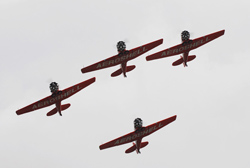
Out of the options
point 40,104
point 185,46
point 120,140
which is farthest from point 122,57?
point 40,104

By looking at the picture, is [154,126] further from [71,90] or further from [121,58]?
[71,90]

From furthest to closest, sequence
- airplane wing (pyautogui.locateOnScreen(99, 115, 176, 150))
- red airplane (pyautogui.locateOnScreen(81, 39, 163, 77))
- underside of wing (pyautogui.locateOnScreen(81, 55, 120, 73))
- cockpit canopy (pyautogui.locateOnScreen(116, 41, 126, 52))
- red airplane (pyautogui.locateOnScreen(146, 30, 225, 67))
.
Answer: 1. airplane wing (pyautogui.locateOnScreen(99, 115, 176, 150))
2. red airplane (pyautogui.locateOnScreen(146, 30, 225, 67))
3. underside of wing (pyautogui.locateOnScreen(81, 55, 120, 73))
4. red airplane (pyautogui.locateOnScreen(81, 39, 163, 77))
5. cockpit canopy (pyautogui.locateOnScreen(116, 41, 126, 52))

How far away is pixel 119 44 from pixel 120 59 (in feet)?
8.48

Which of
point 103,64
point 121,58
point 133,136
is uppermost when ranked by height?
point 103,64

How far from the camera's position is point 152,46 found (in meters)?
98.5

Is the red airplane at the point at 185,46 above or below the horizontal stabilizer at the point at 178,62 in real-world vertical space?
above

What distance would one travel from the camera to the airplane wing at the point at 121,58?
9744 cm

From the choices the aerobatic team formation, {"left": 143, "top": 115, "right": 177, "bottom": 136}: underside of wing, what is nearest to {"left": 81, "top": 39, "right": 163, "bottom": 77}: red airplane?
the aerobatic team formation

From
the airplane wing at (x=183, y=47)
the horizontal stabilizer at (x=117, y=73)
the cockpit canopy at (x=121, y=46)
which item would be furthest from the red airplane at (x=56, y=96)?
the airplane wing at (x=183, y=47)

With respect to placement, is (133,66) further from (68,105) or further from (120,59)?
(68,105)

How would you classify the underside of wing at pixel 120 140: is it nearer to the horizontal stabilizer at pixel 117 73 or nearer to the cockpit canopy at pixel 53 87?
the horizontal stabilizer at pixel 117 73

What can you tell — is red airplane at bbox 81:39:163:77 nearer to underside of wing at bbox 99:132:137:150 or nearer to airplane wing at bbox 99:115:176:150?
airplane wing at bbox 99:115:176:150

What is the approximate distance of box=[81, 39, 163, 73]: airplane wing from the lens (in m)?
97.4

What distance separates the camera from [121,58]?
97.3m
